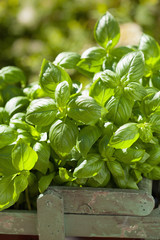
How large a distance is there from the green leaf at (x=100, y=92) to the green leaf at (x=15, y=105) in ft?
0.46

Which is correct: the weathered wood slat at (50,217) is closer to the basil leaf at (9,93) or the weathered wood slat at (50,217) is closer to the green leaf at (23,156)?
the green leaf at (23,156)

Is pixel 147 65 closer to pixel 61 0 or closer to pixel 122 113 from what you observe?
pixel 122 113

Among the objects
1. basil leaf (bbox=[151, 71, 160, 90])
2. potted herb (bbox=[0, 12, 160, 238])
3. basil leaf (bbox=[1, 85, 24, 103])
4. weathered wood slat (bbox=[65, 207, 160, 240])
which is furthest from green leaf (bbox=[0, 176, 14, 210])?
basil leaf (bbox=[151, 71, 160, 90])

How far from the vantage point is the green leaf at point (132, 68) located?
0.57 m

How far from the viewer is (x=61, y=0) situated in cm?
212

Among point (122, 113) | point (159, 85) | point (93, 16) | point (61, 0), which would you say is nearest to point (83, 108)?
point (122, 113)

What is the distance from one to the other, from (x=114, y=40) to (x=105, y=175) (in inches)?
10.2

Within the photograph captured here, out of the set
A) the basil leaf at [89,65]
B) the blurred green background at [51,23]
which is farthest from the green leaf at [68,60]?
the blurred green background at [51,23]

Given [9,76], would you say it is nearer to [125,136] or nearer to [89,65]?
[89,65]

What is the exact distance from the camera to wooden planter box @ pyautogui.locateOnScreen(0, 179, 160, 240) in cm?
56

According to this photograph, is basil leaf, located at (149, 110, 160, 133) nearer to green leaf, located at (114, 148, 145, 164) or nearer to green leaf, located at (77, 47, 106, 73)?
green leaf, located at (114, 148, 145, 164)

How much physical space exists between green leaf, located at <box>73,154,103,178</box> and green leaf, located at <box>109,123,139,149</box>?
0.13 feet

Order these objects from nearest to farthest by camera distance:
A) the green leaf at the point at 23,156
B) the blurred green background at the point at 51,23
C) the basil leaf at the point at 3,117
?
the green leaf at the point at 23,156 < the basil leaf at the point at 3,117 < the blurred green background at the point at 51,23

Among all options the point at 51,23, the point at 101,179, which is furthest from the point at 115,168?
the point at 51,23
